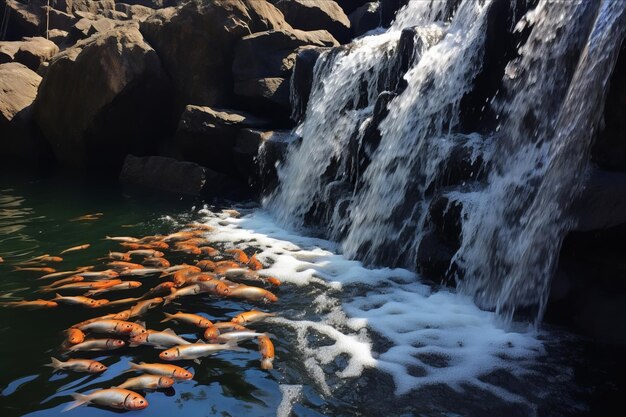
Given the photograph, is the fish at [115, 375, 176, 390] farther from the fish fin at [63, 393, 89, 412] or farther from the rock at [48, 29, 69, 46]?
the rock at [48, 29, 69, 46]

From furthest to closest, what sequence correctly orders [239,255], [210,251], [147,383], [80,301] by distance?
[210,251], [239,255], [80,301], [147,383]

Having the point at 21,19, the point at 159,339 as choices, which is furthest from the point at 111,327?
the point at 21,19

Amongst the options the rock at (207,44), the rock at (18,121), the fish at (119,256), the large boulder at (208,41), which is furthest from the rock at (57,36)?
the fish at (119,256)

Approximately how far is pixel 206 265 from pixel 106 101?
321 inches

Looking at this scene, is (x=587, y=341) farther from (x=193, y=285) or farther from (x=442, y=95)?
(x=442, y=95)

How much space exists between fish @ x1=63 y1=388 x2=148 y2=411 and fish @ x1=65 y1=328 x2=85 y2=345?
97cm

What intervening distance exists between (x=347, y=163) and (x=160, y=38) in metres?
7.33

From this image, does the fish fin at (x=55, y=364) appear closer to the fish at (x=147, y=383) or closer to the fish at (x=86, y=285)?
the fish at (x=147, y=383)

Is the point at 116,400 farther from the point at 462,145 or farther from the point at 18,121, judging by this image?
the point at 18,121

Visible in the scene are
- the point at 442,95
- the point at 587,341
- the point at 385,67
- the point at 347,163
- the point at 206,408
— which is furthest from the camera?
the point at 385,67

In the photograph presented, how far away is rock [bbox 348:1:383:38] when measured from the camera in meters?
15.8

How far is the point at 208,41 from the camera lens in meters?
13.1

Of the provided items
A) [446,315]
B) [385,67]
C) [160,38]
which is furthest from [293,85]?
[446,315]

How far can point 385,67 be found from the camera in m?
9.98
